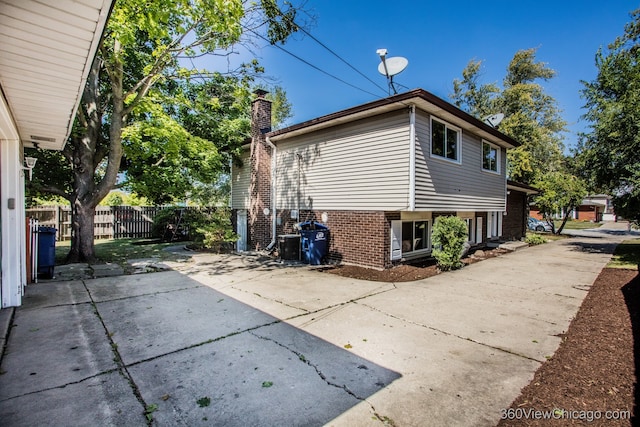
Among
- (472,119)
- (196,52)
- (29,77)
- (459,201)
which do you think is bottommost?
(459,201)

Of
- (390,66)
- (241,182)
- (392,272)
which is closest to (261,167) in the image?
(241,182)

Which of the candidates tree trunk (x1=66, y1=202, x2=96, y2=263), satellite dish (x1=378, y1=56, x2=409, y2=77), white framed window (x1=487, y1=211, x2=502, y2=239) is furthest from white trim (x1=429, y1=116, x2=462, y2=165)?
tree trunk (x1=66, y1=202, x2=96, y2=263)

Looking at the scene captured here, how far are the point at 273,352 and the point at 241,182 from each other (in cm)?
1059

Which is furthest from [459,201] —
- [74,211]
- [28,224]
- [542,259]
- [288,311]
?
[74,211]

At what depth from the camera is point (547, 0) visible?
11406mm

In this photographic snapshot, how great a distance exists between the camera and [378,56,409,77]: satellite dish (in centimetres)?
872

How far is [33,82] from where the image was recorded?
A: 355 cm

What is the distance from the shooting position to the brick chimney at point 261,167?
11625mm

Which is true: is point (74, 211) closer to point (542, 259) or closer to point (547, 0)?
point (542, 259)

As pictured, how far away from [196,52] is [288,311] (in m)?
7.98

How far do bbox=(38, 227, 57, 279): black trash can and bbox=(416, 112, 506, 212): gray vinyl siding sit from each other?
8818mm

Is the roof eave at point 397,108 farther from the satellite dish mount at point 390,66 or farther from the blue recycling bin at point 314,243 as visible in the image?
the blue recycling bin at point 314,243

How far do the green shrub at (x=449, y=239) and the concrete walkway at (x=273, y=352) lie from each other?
1.73 meters

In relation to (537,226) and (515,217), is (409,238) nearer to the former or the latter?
(515,217)
